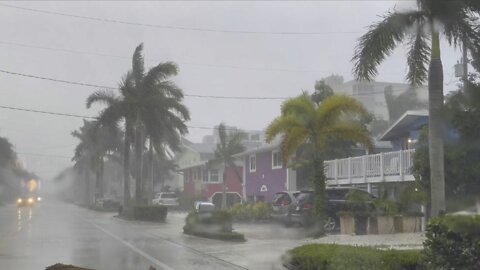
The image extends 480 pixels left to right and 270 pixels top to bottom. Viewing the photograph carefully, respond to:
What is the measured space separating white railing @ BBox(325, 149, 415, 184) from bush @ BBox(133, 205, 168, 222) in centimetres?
1060

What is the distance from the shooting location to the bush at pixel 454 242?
26.7 ft

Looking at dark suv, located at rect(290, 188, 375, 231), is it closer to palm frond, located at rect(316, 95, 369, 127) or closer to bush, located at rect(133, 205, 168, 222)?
palm frond, located at rect(316, 95, 369, 127)

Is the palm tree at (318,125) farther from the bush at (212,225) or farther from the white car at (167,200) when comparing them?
the white car at (167,200)

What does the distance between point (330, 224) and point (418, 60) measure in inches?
326

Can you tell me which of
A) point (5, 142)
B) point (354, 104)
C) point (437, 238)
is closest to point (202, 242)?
point (354, 104)

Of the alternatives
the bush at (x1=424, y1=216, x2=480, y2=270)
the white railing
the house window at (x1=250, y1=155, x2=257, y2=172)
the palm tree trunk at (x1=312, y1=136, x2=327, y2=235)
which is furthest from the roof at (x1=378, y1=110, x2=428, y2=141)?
the bush at (x1=424, y1=216, x2=480, y2=270)

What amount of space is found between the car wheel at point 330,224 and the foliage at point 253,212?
827 centimetres

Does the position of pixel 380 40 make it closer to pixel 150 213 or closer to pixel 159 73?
pixel 150 213

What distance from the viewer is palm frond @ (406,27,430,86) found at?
15.5 m

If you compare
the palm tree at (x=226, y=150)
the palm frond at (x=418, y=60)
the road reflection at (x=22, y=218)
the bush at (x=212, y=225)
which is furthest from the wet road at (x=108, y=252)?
the palm tree at (x=226, y=150)

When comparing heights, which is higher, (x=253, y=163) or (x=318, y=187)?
(x=253, y=163)

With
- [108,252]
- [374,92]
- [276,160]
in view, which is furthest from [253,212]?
[374,92]

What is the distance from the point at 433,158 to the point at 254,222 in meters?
17.8

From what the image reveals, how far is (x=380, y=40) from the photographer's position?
15.1 m
